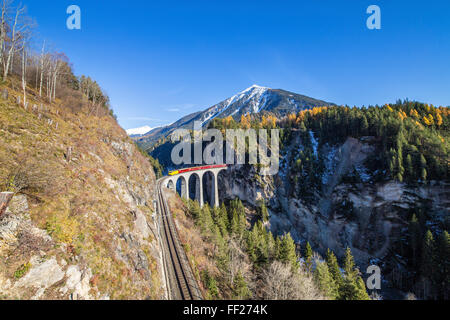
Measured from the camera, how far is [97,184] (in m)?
18.6

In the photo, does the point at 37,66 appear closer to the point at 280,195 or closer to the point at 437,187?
the point at 280,195

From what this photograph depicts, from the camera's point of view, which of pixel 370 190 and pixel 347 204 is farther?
pixel 347 204

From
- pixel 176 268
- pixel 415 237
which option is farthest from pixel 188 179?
pixel 415 237

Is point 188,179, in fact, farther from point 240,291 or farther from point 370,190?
point 370,190

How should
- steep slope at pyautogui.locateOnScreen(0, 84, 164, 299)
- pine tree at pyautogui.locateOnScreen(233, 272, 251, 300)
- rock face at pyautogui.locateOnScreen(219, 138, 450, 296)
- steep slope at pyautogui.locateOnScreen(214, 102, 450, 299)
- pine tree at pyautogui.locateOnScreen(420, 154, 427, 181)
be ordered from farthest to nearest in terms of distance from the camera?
rock face at pyautogui.locateOnScreen(219, 138, 450, 296)
pine tree at pyautogui.locateOnScreen(420, 154, 427, 181)
steep slope at pyautogui.locateOnScreen(214, 102, 450, 299)
pine tree at pyautogui.locateOnScreen(233, 272, 251, 300)
steep slope at pyautogui.locateOnScreen(0, 84, 164, 299)

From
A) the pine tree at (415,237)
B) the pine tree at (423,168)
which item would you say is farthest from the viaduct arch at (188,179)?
the pine tree at (423,168)

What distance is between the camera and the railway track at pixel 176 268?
55.0 ft

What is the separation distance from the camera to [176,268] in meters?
19.6

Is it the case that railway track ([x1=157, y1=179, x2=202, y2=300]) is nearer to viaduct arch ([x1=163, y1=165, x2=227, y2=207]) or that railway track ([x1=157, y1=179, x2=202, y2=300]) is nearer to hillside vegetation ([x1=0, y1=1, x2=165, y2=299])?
hillside vegetation ([x1=0, y1=1, x2=165, y2=299])

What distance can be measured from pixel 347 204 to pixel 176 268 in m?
56.8

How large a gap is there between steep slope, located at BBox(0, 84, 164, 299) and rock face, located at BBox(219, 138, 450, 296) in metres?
52.8

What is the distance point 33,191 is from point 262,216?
6186cm

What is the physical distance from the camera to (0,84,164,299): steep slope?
905cm

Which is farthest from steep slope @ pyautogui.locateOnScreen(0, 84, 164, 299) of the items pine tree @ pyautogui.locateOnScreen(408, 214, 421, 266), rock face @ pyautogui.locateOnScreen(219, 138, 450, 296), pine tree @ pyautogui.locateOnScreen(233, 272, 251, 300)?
pine tree @ pyautogui.locateOnScreen(408, 214, 421, 266)
